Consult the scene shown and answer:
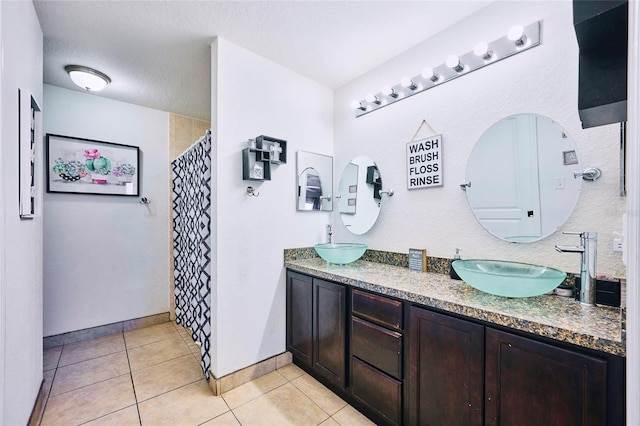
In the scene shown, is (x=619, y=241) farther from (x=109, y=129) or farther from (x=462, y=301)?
(x=109, y=129)

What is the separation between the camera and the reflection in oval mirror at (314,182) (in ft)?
7.82

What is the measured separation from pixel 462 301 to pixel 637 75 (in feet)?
3.35

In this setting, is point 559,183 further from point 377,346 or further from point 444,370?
point 377,346

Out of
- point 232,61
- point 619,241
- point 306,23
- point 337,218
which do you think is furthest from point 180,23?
point 619,241

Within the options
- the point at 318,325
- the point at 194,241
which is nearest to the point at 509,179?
the point at 318,325

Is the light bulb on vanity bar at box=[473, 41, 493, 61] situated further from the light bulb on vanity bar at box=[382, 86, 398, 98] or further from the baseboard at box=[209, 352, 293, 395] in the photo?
the baseboard at box=[209, 352, 293, 395]

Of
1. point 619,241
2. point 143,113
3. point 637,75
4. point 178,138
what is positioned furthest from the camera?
point 178,138

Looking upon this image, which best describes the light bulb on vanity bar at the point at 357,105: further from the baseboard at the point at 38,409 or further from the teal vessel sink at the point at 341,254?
the baseboard at the point at 38,409

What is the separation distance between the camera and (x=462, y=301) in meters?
1.22

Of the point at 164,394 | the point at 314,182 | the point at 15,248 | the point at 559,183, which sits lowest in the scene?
the point at 164,394

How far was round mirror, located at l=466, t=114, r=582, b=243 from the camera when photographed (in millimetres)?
1390

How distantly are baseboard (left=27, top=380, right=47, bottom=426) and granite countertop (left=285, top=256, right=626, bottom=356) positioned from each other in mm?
1847

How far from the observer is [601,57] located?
818 millimetres

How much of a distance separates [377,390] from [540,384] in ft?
2.67
